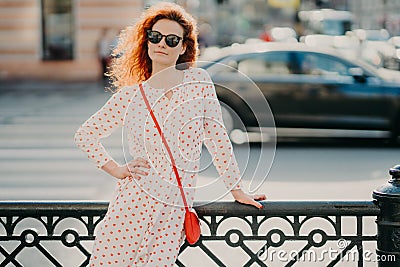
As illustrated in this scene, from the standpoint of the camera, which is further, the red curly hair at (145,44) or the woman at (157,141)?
the red curly hair at (145,44)

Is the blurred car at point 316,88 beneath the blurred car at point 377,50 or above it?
above

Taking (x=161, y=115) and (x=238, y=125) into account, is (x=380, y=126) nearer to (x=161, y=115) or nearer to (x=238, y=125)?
(x=238, y=125)

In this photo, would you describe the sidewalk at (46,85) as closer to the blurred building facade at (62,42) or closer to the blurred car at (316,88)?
the blurred building facade at (62,42)

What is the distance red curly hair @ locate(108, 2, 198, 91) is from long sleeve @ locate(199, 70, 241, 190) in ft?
0.46

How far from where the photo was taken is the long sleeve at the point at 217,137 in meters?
3.71

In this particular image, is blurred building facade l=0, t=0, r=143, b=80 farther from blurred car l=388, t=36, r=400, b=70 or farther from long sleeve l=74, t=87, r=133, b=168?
long sleeve l=74, t=87, r=133, b=168

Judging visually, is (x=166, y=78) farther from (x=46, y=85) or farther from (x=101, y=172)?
(x=46, y=85)

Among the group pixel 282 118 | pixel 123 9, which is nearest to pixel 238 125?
pixel 282 118

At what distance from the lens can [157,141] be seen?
11.9ft

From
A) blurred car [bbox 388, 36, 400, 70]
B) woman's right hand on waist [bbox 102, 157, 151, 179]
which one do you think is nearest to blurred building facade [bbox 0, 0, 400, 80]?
blurred car [bbox 388, 36, 400, 70]

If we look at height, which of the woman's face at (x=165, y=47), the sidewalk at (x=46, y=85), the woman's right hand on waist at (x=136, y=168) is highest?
the woman's face at (x=165, y=47)

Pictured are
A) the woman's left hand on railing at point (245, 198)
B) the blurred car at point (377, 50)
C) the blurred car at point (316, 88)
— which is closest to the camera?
the woman's left hand on railing at point (245, 198)

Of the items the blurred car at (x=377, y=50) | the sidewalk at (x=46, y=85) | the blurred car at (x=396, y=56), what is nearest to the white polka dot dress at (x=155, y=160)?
the blurred car at (x=377, y=50)

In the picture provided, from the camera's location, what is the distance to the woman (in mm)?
3576
